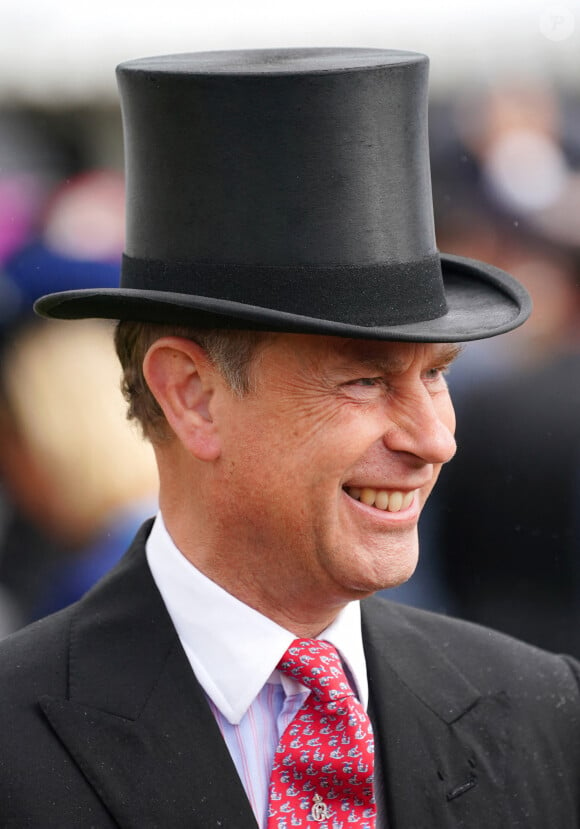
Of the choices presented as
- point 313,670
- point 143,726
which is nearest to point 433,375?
point 313,670

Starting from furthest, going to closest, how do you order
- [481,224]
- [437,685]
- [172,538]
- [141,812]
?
[481,224], [437,685], [172,538], [141,812]

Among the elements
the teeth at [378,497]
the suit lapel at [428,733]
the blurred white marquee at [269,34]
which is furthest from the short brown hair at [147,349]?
the blurred white marquee at [269,34]

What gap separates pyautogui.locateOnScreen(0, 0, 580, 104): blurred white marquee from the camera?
4.38m

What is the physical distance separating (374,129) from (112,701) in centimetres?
111

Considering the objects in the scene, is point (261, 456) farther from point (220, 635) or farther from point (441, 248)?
point (441, 248)

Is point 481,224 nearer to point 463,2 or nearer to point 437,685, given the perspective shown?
point 463,2

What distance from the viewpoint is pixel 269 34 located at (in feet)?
15.0

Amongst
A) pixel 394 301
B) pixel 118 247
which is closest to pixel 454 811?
pixel 394 301

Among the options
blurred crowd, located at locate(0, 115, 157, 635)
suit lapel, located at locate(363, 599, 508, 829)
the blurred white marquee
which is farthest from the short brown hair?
the blurred white marquee

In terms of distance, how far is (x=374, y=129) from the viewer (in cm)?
225

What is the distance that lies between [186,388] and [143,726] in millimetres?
611

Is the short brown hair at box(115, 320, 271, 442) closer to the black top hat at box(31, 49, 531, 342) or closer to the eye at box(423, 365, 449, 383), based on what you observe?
the black top hat at box(31, 49, 531, 342)

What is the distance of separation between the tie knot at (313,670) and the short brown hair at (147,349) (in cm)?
48

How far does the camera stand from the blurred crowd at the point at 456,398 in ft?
14.7
